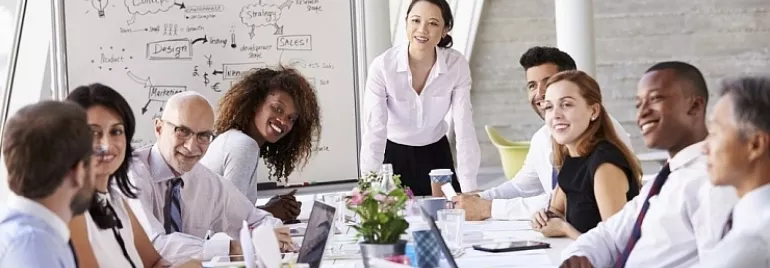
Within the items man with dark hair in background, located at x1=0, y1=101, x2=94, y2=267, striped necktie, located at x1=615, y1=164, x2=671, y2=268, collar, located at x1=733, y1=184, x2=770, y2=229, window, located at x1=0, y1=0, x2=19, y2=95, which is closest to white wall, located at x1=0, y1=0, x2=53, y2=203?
window, located at x1=0, y1=0, x2=19, y2=95

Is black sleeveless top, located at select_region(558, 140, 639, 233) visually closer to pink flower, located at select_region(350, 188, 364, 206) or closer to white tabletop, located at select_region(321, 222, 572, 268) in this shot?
white tabletop, located at select_region(321, 222, 572, 268)

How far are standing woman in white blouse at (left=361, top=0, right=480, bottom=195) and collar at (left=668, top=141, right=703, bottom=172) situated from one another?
2.40 metres

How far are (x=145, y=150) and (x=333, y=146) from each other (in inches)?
93.6

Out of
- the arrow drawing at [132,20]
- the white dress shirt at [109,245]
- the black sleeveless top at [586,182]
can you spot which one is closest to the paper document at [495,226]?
the black sleeveless top at [586,182]

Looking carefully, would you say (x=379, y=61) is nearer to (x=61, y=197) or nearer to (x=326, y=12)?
(x=326, y=12)

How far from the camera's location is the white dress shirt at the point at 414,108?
489 cm

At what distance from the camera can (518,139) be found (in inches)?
373

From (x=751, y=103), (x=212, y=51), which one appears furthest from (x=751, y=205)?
(x=212, y=51)

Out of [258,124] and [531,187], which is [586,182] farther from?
[258,124]

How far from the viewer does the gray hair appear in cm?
189

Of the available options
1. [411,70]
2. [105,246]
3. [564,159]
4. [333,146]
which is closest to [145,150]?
[105,246]

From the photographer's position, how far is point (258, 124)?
13.9 feet

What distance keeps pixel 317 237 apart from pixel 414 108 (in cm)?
247

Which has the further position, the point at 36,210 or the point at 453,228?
the point at 453,228
